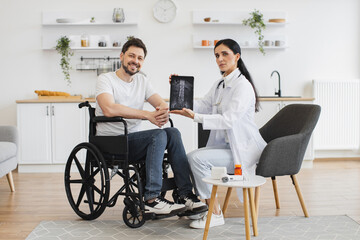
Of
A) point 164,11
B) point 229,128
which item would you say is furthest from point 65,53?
point 229,128

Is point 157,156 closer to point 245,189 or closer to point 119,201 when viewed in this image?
point 245,189

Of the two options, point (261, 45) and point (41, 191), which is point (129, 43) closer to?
point (41, 191)

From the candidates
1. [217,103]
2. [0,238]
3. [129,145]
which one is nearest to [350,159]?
[217,103]

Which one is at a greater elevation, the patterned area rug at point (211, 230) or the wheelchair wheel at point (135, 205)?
the wheelchair wheel at point (135, 205)

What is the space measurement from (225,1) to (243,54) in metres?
0.67

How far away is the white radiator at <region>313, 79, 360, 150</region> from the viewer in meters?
5.37

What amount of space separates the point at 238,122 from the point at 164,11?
9.32ft

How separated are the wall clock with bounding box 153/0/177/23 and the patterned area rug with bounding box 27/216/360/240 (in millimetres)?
2960

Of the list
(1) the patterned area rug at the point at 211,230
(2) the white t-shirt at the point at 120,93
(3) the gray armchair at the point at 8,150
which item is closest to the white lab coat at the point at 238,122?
(1) the patterned area rug at the point at 211,230

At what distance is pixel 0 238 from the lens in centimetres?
258

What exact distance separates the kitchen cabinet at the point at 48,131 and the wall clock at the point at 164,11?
1449mm

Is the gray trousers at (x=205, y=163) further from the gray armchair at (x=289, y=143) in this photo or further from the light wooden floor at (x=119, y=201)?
the light wooden floor at (x=119, y=201)

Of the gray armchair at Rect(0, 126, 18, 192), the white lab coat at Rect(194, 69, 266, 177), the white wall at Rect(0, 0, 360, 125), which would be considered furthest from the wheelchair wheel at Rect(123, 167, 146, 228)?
the white wall at Rect(0, 0, 360, 125)

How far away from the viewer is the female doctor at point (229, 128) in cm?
269
